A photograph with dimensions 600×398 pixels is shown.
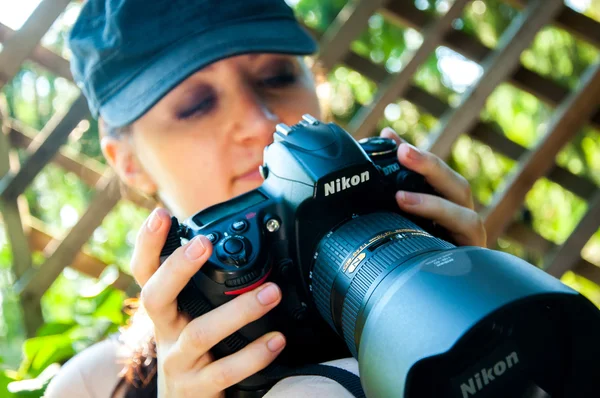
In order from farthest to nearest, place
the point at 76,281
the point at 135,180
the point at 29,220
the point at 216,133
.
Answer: the point at 76,281 < the point at 29,220 < the point at 135,180 < the point at 216,133

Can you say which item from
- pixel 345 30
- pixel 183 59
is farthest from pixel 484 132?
pixel 183 59

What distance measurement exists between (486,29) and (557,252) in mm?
631

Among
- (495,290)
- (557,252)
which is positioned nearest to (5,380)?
(495,290)

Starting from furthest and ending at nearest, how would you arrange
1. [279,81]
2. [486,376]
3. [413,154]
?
[279,81] < [413,154] < [486,376]

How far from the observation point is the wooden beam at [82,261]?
1.22 meters

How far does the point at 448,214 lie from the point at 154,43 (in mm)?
349

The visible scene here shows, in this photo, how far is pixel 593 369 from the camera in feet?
1.14

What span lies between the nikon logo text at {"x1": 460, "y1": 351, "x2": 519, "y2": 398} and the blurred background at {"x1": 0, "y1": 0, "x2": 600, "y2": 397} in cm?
58

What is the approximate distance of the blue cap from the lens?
618 millimetres

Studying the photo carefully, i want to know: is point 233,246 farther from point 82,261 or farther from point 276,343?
point 82,261

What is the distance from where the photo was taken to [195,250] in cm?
44

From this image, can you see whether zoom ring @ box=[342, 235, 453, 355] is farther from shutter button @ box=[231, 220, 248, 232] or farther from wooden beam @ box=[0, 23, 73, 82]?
wooden beam @ box=[0, 23, 73, 82]

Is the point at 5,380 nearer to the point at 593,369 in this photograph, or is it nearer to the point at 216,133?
the point at 216,133

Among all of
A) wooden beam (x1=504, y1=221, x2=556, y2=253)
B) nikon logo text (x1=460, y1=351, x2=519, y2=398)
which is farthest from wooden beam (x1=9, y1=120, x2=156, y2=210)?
nikon logo text (x1=460, y1=351, x2=519, y2=398)
